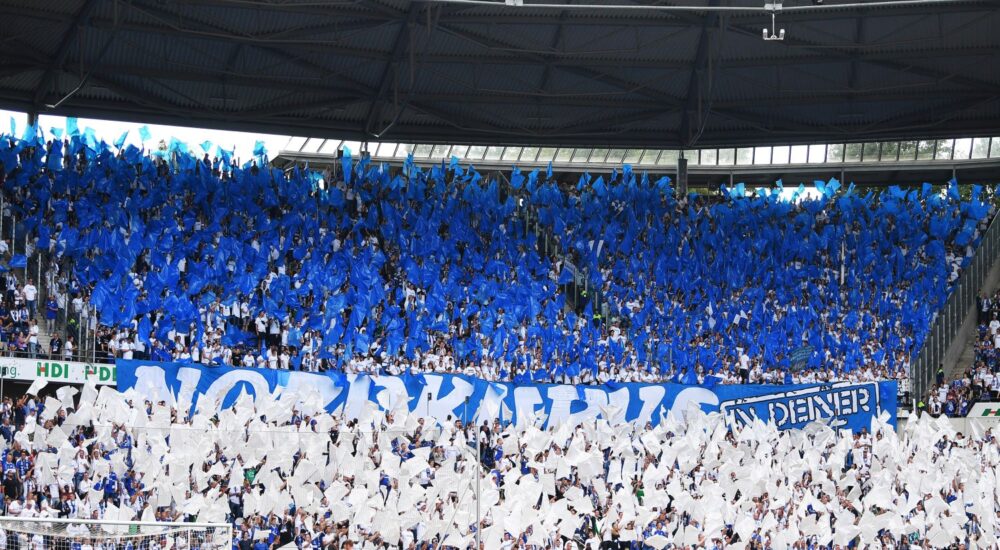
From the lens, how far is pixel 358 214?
36.7 metres

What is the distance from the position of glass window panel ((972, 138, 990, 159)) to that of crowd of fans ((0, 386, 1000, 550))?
20.5 m

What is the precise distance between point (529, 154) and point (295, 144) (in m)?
8.20

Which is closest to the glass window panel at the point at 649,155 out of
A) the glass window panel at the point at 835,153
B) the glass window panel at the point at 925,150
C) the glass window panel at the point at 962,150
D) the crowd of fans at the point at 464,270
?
the crowd of fans at the point at 464,270

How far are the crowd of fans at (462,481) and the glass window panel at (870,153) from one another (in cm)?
2003

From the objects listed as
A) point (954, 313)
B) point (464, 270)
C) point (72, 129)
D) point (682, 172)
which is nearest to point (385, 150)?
point (682, 172)

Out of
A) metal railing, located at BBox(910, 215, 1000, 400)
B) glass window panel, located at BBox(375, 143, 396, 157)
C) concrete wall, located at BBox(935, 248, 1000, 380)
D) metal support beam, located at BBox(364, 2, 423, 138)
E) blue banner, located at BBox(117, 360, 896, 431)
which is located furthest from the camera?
glass window panel, located at BBox(375, 143, 396, 157)

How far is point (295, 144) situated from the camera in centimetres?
4650

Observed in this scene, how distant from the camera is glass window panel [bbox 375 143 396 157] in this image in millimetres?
47125

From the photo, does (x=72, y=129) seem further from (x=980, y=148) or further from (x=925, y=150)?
(x=980, y=148)

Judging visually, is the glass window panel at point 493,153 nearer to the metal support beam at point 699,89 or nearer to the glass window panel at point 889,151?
the metal support beam at point 699,89

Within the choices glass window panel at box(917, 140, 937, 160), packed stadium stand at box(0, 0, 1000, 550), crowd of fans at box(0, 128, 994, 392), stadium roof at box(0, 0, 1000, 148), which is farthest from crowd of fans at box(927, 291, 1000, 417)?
glass window panel at box(917, 140, 937, 160)

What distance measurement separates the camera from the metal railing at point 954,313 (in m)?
37.7

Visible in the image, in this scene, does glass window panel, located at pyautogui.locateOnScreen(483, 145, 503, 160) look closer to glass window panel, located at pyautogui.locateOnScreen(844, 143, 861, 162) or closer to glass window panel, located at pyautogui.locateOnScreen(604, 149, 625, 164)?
glass window panel, located at pyautogui.locateOnScreen(604, 149, 625, 164)

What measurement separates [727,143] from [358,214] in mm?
13246
